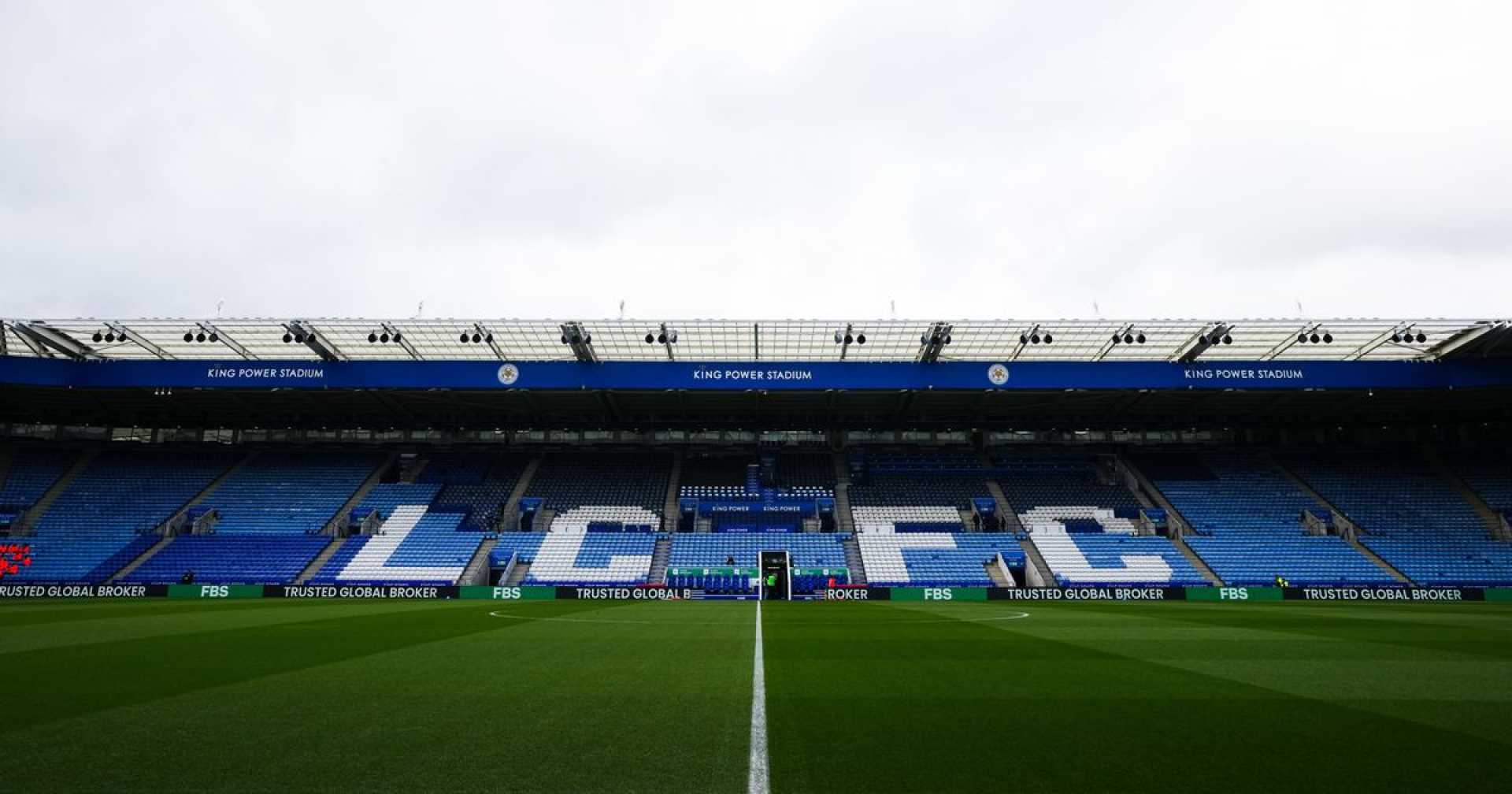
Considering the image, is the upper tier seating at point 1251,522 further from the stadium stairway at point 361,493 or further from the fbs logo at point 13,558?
the fbs logo at point 13,558

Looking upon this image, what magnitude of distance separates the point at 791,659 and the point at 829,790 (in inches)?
242

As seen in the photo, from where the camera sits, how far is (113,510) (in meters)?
38.1

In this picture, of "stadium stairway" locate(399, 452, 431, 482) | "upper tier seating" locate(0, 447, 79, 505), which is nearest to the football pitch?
"stadium stairway" locate(399, 452, 431, 482)

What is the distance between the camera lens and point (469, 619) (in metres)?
17.7

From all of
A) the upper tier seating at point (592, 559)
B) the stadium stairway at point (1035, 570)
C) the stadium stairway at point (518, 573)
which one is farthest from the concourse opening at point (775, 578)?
the stadium stairway at point (1035, 570)

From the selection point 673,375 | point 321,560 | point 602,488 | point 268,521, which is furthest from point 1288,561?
point 268,521

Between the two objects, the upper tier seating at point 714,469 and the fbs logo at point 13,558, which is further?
the upper tier seating at point 714,469

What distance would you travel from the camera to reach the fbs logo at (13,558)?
33.1 m

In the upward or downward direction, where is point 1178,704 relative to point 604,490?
downward

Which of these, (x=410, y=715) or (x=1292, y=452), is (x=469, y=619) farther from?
(x=1292, y=452)

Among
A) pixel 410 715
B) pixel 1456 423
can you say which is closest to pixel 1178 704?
pixel 410 715

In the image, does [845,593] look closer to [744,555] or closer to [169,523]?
[744,555]

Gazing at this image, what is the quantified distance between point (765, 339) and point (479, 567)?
16.0 m

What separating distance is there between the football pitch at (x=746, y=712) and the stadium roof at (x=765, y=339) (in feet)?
64.5
